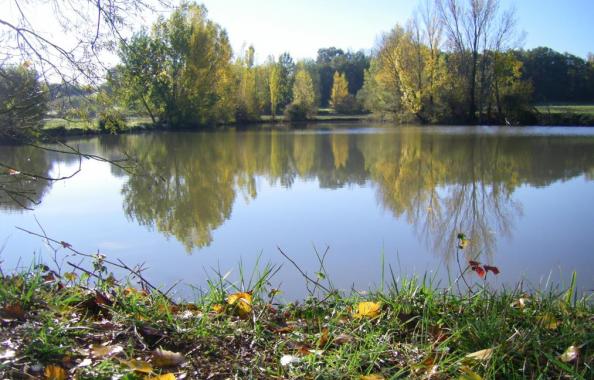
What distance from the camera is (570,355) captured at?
5.77 feet

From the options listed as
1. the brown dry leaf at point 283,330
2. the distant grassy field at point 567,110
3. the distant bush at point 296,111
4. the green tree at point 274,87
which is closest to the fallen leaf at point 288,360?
the brown dry leaf at point 283,330

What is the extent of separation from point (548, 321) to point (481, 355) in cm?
44

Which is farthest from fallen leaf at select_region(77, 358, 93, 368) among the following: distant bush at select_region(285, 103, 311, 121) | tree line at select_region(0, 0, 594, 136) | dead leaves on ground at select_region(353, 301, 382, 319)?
distant bush at select_region(285, 103, 311, 121)

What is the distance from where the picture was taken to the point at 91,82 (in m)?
3.27

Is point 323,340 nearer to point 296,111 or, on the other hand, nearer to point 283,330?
point 283,330

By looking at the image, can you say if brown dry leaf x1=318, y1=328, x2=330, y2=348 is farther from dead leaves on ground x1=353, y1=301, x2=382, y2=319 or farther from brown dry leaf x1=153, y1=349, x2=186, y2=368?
brown dry leaf x1=153, y1=349, x2=186, y2=368

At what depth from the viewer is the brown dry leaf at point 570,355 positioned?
1.75m

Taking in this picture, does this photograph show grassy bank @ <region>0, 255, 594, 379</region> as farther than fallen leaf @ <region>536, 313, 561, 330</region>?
No

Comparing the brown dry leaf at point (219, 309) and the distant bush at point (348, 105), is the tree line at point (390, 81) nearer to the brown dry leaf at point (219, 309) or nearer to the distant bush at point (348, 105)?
the distant bush at point (348, 105)

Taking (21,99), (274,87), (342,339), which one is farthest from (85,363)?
(274,87)

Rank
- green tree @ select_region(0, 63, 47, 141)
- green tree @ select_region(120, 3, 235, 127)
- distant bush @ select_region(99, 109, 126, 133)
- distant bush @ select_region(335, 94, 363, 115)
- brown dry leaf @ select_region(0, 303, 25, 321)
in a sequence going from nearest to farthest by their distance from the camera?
brown dry leaf @ select_region(0, 303, 25, 321), green tree @ select_region(0, 63, 47, 141), distant bush @ select_region(99, 109, 126, 133), green tree @ select_region(120, 3, 235, 127), distant bush @ select_region(335, 94, 363, 115)

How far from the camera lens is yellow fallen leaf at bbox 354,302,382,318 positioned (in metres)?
2.24

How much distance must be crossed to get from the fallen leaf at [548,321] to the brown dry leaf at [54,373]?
5.62ft

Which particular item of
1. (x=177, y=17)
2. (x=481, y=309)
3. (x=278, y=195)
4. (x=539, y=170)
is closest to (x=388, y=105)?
(x=177, y=17)
